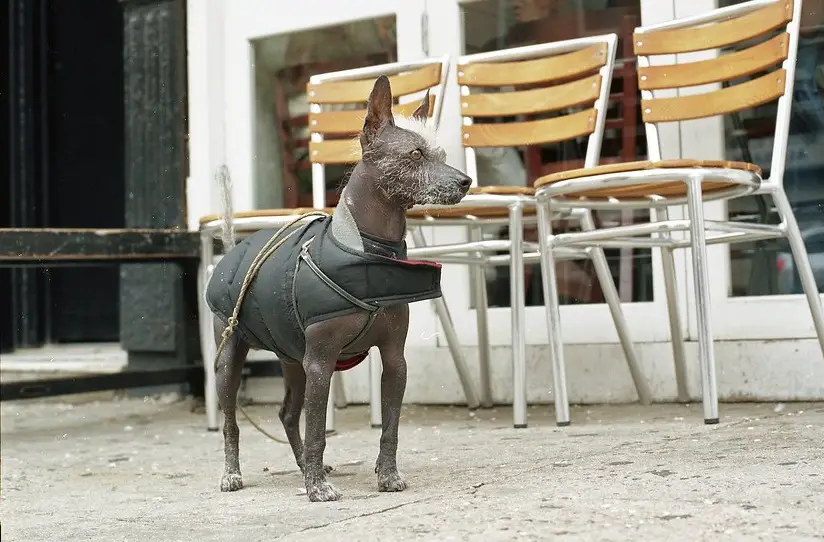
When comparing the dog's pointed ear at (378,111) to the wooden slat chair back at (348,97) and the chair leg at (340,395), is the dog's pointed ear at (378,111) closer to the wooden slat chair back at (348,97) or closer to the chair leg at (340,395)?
the wooden slat chair back at (348,97)

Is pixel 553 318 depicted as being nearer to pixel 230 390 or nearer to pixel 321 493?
pixel 230 390

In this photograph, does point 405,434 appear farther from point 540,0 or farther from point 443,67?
point 540,0

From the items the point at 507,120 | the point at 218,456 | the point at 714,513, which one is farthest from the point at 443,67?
the point at 714,513

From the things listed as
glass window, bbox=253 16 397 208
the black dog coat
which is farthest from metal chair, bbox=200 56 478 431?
the black dog coat

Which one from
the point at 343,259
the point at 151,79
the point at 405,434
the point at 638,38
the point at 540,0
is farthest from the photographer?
the point at 151,79

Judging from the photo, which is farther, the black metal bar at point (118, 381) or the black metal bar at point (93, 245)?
the black metal bar at point (118, 381)

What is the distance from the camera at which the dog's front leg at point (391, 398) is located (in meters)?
2.37

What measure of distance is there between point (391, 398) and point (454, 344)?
163 centimetres

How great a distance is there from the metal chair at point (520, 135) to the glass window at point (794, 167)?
53cm

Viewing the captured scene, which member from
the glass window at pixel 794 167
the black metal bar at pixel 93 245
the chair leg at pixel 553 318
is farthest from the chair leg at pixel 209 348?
the glass window at pixel 794 167

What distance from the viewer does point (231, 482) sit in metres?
2.58

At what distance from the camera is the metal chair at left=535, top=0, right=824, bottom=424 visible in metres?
2.99

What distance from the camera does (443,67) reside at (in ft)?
12.8

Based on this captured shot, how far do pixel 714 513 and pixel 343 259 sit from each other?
0.88m
